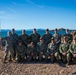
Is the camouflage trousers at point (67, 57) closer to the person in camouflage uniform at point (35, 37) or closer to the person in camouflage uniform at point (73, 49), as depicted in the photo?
the person in camouflage uniform at point (73, 49)

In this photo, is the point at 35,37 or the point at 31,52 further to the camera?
→ the point at 35,37

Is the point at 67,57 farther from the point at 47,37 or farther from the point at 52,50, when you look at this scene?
the point at 47,37

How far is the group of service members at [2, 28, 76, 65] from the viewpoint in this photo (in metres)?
14.9

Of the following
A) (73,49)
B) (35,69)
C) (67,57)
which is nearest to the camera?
(35,69)

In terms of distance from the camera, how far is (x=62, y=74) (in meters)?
13.2

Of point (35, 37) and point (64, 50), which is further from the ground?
point (35, 37)

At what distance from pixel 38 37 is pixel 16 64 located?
253 cm

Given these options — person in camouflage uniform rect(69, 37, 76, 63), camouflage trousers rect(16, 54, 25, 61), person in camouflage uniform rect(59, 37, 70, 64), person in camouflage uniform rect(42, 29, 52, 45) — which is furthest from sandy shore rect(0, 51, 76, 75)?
person in camouflage uniform rect(42, 29, 52, 45)

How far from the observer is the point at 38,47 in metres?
15.6

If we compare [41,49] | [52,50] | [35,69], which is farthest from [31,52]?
[35,69]

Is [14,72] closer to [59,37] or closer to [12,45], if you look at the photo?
[12,45]

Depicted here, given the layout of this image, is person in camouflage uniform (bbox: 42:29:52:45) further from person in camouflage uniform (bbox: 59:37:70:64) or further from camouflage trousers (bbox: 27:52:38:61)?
person in camouflage uniform (bbox: 59:37:70:64)

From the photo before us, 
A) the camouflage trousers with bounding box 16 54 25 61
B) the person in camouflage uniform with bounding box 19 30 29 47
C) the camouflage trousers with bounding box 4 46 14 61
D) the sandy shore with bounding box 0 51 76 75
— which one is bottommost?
the sandy shore with bounding box 0 51 76 75

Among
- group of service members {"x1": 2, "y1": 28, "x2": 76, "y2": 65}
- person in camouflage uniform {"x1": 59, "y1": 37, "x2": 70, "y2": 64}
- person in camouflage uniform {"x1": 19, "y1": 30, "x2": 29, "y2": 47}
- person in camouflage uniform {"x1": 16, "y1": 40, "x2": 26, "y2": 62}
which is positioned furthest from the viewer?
person in camouflage uniform {"x1": 19, "y1": 30, "x2": 29, "y2": 47}
